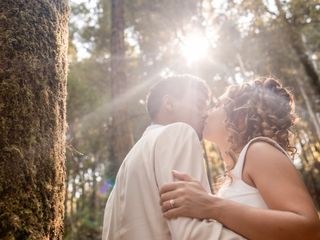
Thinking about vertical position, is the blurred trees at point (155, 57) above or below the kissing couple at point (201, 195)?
above

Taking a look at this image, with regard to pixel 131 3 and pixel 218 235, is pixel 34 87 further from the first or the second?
pixel 131 3

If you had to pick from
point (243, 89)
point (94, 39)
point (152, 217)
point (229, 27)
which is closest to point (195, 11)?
point (229, 27)

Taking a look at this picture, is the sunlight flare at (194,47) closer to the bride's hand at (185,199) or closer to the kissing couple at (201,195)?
the kissing couple at (201,195)

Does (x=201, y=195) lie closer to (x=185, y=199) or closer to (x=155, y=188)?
(x=185, y=199)

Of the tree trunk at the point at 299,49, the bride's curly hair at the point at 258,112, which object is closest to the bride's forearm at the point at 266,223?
the bride's curly hair at the point at 258,112

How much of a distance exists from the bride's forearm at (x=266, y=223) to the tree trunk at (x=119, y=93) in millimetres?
5425

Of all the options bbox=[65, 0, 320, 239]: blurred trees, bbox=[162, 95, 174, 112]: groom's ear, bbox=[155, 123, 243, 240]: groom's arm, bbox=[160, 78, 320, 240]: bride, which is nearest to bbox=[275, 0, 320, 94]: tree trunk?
bbox=[65, 0, 320, 239]: blurred trees

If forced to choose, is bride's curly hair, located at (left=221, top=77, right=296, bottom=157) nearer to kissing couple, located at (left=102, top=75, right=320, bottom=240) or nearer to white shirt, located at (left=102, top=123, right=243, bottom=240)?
kissing couple, located at (left=102, top=75, right=320, bottom=240)

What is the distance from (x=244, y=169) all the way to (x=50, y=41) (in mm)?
1316

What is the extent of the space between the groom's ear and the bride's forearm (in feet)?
3.80

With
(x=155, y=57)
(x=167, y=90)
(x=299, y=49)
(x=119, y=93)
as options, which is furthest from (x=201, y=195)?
(x=155, y=57)

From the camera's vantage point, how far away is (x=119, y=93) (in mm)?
7789

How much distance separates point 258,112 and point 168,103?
0.73m

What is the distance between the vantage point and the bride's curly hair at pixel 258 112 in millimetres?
2465
